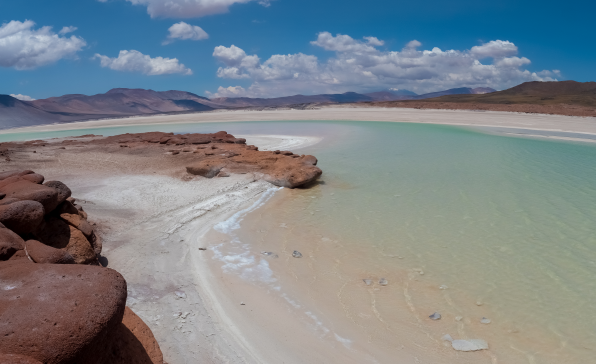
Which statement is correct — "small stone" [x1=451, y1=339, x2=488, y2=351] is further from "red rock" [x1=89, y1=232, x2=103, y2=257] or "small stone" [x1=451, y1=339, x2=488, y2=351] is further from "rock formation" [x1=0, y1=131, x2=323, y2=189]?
"rock formation" [x1=0, y1=131, x2=323, y2=189]

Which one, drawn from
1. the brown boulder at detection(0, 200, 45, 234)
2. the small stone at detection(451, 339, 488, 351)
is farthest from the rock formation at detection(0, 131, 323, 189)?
the small stone at detection(451, 339, 488, 351)

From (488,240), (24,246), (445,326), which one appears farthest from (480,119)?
(24,246)

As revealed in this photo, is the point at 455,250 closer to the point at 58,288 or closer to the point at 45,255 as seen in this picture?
the point at 58,288

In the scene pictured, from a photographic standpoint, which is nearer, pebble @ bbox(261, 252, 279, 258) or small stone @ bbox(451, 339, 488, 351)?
small stone @ bbox(451, 339, 488, 351)

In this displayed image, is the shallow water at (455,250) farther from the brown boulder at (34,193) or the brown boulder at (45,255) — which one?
the brown boulder at (34,193)

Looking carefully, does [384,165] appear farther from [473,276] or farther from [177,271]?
[177,271]

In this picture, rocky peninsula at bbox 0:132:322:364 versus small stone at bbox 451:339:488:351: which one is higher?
rocky peninsula at bbox 0:132:322:364

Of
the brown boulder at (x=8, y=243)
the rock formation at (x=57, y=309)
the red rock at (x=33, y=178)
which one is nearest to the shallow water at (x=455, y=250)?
the rock formation at (x=57, y=309)
